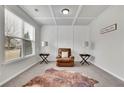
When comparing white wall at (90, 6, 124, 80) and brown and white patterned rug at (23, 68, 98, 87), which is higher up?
white wall at (90, 6, 124, 80)

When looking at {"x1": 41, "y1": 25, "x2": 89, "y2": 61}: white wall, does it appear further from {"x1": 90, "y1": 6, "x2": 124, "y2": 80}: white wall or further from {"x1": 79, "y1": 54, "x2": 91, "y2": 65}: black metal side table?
{"x1": 90, "y1": 6, "x2": 124, "y2": 80}: white wall

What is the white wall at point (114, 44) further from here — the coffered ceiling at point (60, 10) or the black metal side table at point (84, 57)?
the black metal side table at point (84, 57)

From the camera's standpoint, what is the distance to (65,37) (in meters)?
8.04

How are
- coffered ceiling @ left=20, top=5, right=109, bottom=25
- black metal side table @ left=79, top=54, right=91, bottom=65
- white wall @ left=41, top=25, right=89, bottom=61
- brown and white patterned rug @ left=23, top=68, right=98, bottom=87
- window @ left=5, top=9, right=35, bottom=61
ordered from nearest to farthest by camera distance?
brown and white patterned rug @ left=23, top=68, right=98, bottom=87, window @ left=5, top=9, right=35, bottom=61, coffered ceiling @ left=20, top=5, right=109, bottom=25, black metal side table @ left=79, top=54, right=91, bottom=65, white wall @ left=41, top=25, right=89, bottom=61

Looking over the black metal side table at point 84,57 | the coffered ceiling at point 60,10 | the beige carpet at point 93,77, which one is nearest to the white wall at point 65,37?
the black metal side table at point 84,57

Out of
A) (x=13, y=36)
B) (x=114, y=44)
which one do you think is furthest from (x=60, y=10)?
(x=114, y=44)

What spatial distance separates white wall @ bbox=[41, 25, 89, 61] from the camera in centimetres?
804

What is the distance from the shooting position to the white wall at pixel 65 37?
804 centimetres

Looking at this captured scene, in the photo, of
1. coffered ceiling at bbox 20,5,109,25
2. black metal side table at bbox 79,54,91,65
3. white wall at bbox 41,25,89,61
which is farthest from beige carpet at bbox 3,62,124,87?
white wall at bbox 41,25,89,61

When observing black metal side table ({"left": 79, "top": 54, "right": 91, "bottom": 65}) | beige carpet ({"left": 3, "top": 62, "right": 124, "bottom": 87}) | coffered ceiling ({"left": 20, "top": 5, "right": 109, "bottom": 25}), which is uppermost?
coffered ceiling ({"left": 20, "top": 5, "right": 109, "bottom": 25})

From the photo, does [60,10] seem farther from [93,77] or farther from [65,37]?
[65,37]
